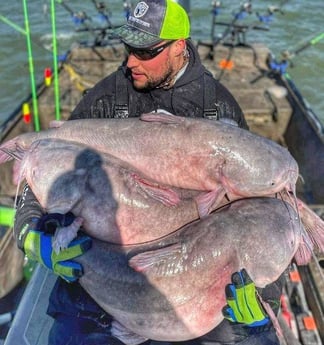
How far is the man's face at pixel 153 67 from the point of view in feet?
9.01

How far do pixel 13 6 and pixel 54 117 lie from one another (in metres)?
9.30

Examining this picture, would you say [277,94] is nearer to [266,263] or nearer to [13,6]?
[266,263]

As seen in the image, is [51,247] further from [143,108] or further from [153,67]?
[153,67]

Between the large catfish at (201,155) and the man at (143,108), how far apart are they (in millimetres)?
462

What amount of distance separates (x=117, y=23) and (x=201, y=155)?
11120mm

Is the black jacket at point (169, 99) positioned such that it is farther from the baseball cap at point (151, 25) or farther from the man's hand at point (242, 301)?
the man's hand at point (242, 301)

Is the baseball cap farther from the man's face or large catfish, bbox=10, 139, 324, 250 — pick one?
large catfish, bbox=10, 139, 324, 250

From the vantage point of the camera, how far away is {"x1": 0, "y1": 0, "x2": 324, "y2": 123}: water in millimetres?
10070

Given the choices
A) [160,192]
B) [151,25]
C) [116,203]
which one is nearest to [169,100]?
[151,25]

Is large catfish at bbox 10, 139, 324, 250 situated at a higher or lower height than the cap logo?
lower

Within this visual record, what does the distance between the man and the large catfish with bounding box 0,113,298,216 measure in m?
0.46

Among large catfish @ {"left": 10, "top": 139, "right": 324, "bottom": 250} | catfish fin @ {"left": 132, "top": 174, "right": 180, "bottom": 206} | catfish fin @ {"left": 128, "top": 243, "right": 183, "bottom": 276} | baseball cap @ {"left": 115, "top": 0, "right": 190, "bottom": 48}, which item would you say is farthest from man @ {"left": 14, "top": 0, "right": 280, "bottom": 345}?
catfish fin @ {"left": 132, "top": 174, "right": 180, "bottom": 206}

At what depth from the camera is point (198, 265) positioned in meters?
2.25

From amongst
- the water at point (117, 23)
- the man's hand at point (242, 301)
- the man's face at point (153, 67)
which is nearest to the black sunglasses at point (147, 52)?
the man's face at point (153, 67)
